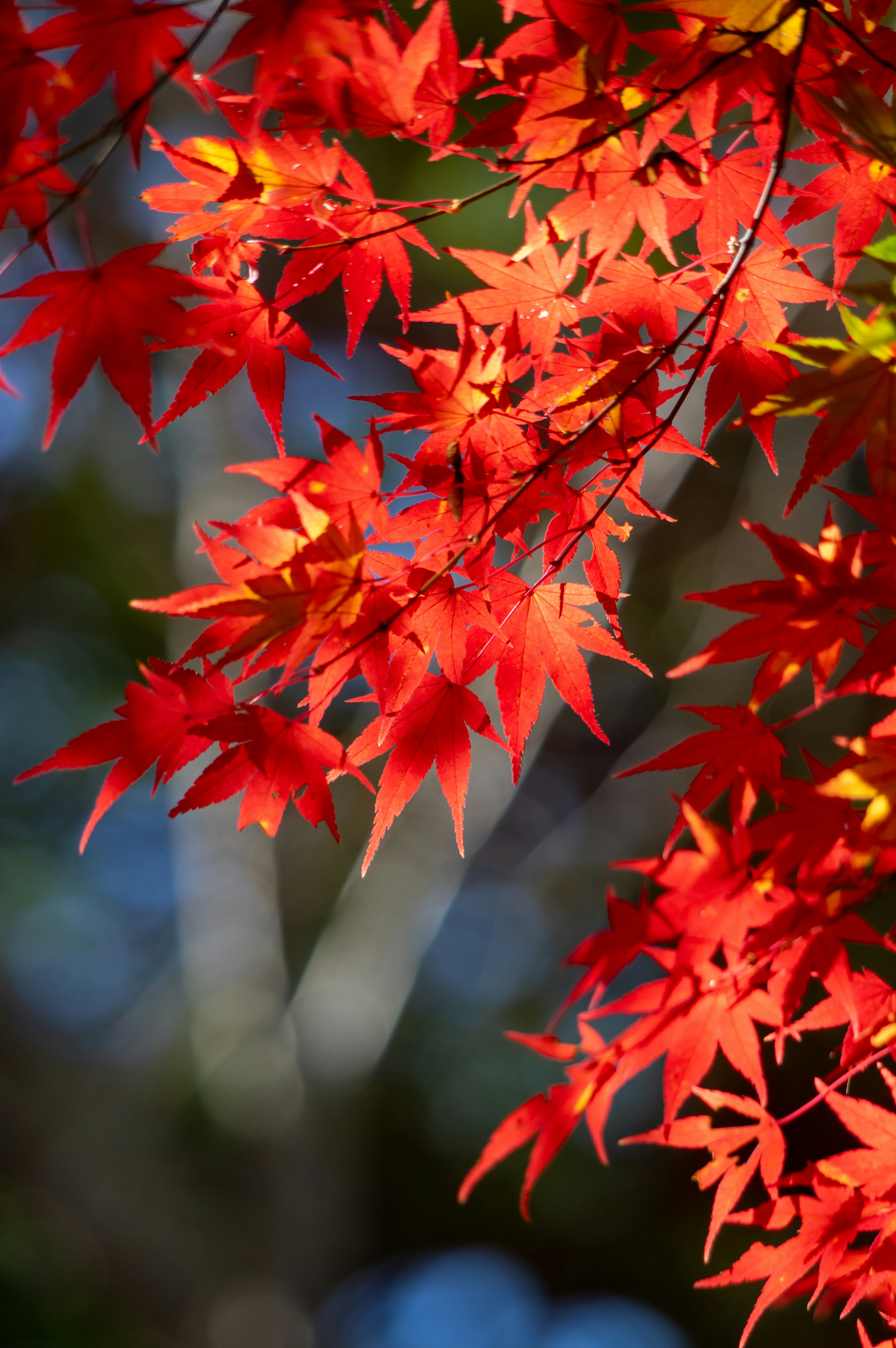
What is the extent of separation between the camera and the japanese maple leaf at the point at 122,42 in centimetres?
52

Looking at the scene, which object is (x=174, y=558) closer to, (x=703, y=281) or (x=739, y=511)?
(x=739, y=511)

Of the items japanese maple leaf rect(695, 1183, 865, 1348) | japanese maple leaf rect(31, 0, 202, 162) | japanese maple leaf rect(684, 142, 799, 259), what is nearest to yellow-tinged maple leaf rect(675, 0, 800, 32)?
japanese maple leaf rect(684, 142, 799, 259)

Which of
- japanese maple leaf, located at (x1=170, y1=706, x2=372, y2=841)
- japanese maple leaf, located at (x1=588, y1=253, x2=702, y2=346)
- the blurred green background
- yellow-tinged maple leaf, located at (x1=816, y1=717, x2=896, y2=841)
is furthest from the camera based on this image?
the blurred green background

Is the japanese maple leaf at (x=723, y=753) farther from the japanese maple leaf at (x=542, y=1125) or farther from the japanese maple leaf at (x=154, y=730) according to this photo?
the japanese maple leaf at (x=154, y=730)

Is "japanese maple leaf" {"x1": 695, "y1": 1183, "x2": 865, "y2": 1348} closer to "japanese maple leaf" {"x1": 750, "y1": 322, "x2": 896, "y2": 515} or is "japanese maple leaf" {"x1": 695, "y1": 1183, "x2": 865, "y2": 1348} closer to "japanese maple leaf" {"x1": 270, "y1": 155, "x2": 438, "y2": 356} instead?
"japanese maple leaf" {"x1": 750, "y1": 322, "x2": 896, "y2": 515}

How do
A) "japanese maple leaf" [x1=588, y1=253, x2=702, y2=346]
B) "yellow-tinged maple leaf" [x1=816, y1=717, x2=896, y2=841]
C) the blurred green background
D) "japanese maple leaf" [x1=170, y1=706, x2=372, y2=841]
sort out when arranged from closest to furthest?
1. "yellow-tinged maple leaf" [x1=816, y1=717, x2=896, y2=841]
2. "japanese maple leaf" [x1=170, y1=706, x2=372, y2=841]
3. "japanese maple leaf" [x1=588, y1=253, x2=702, y2=346]
4. the blurred green background

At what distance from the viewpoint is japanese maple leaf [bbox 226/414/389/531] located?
63 centimetres

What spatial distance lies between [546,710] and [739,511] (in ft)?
4.81

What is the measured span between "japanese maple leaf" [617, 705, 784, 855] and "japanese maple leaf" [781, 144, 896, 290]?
1.47 ft

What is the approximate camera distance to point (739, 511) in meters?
4.00

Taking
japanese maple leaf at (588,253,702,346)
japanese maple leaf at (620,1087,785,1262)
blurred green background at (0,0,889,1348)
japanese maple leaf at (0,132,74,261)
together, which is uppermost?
japanese maple leaf at (0,132,74,261)

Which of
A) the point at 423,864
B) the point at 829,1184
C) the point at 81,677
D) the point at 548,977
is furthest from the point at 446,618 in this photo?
the point at 81,677

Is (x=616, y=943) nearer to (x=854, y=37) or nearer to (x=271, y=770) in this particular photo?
(x=271, y=770)

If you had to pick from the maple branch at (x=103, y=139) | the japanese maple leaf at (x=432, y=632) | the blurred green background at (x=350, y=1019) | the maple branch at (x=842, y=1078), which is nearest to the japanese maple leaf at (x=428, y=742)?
the japanese maple leaf at (x=432, y=632)
